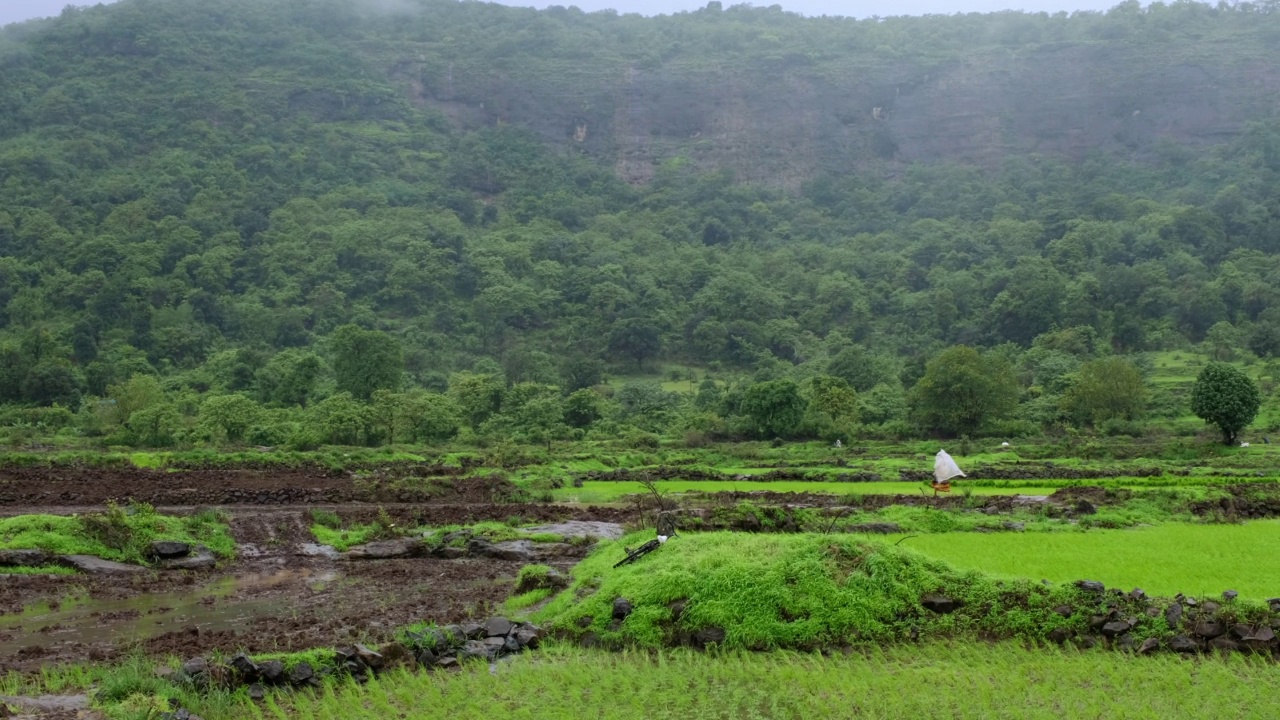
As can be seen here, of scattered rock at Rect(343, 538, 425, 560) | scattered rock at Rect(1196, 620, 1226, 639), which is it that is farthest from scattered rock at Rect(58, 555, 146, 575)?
scattered rock at Rect(1196, 620, 1226, 639)

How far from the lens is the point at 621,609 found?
1435 centimetres

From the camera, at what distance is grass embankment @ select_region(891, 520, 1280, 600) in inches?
613

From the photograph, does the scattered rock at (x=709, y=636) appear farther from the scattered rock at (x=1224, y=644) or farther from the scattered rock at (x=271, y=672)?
the scattered rock at (x=1224, y=644)

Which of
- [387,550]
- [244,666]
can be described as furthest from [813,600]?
[387,550]

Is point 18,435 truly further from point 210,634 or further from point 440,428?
point 210,634

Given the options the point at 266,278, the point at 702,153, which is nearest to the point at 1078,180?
the point at 702,153

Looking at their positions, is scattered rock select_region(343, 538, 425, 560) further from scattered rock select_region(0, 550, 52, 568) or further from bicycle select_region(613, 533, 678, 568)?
bicycle select_region(613, 533, 678, 568)

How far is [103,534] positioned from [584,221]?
→ 138 m

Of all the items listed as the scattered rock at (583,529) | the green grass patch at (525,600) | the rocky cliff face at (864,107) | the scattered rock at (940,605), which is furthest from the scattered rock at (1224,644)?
the rocky cliff face at (864,107)

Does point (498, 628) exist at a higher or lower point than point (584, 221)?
higher

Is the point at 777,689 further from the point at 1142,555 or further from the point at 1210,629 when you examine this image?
the point at 1142,555

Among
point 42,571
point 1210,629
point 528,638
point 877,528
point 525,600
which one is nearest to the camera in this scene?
point 1210,629

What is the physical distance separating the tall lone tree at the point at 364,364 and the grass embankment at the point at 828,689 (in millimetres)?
56445

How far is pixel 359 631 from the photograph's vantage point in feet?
48.5
